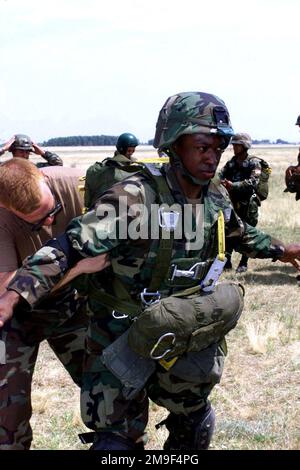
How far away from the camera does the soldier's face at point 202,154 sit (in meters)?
2.97

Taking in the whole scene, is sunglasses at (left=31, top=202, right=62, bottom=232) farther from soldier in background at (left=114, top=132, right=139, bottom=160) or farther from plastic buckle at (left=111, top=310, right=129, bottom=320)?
soldier in background at (left=114, top=132, right=139, bottom=160)

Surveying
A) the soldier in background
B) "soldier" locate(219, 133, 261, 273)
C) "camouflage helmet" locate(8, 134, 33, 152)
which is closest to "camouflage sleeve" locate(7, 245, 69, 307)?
the soldier in background

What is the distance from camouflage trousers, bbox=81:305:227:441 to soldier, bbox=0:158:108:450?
0.35 meters

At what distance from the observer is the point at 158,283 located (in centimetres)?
301

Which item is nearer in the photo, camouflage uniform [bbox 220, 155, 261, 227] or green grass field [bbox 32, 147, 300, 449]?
green grass field [bbox 32, 147, 300, 449]

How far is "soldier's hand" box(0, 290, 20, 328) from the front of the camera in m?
2.70

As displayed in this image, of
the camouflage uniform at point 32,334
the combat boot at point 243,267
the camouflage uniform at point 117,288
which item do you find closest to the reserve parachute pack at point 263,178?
the combat boot at point 243,267

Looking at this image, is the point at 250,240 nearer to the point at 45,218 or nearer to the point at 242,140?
the point at 45,218

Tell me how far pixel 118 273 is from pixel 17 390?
0.85 m

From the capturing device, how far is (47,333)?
3.48 metres

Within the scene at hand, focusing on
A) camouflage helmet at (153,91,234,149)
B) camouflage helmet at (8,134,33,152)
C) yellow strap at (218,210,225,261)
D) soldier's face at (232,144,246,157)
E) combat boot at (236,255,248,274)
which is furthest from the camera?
combat boot at (236,255,248,274)

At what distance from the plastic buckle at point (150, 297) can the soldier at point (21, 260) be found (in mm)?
586

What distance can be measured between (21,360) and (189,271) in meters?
1.00
